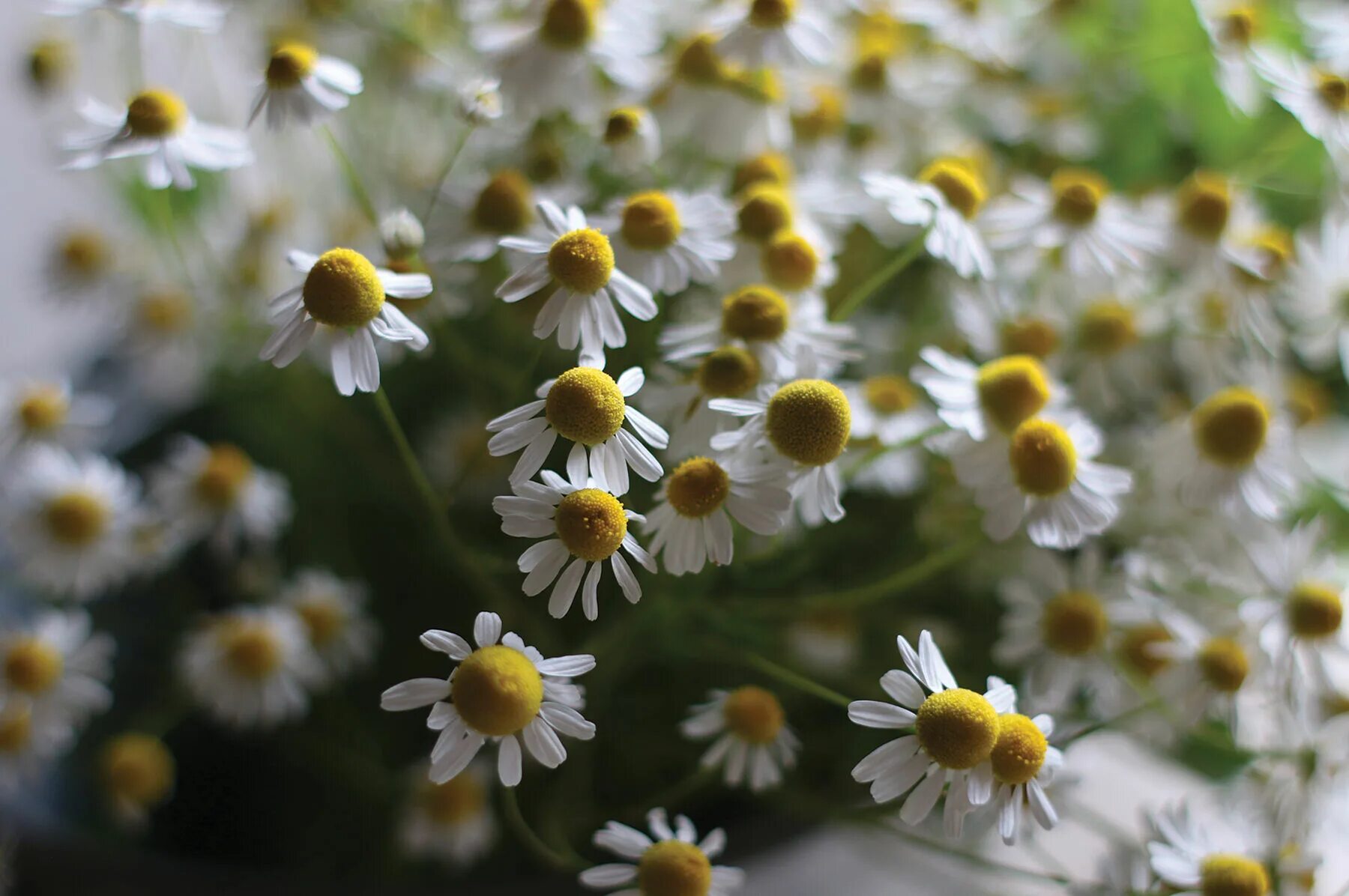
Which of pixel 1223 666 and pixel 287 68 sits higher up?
pixel 287 68

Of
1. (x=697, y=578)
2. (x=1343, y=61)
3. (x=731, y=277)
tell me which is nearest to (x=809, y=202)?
(x=731, y=277)

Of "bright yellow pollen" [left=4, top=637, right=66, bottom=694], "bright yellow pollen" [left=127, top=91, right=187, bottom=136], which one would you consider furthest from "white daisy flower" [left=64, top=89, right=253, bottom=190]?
"bright yellow pollen" [left=4, top=637, right=66, bottom=694]

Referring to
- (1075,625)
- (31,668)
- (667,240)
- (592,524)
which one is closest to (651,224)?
(667,240)

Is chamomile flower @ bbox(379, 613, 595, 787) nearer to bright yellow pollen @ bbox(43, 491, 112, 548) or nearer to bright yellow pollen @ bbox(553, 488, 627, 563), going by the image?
bright yellow pollen @ bbox(553, 488, 627, 563)

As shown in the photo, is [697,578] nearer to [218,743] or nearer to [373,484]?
[373,484]

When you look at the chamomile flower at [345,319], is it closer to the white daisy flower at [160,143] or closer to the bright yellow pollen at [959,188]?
the white daisy flower at [160,143]

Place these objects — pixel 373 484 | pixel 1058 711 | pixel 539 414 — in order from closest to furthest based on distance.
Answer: pixel 539 414
pixel 1058 711
pixel 373 484

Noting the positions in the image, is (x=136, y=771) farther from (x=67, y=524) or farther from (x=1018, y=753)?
(x=1018, y=753)
